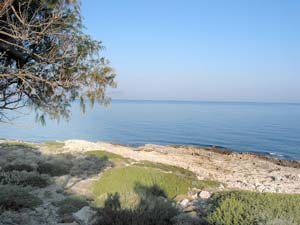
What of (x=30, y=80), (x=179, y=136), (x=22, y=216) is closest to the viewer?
(x=30, y=80)

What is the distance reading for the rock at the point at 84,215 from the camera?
7438 mm

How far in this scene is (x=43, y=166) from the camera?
13.1m

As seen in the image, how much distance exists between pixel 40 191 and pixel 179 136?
40.7 m

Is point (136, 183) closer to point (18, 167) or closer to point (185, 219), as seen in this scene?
point (185, 219)

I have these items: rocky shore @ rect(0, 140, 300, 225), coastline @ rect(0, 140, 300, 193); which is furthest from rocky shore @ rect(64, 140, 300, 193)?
rocky shore @ rect(0, 140, 300, 225)

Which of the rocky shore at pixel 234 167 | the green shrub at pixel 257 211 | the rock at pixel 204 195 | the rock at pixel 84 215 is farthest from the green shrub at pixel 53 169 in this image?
the green shrub at pixel 257 211

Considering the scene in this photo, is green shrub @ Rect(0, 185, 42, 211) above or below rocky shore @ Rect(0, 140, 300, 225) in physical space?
above

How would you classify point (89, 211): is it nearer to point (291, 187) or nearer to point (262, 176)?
point (291, 187)

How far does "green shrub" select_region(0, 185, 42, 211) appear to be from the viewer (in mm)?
7859

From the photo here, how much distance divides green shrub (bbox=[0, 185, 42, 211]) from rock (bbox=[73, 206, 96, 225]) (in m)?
1.38

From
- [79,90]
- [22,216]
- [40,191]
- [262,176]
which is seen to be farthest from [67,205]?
[262,176]

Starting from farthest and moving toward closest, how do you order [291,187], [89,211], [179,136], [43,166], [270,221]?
[179,136] < [291,187] < [43,166] < [89,211] < [270,221]

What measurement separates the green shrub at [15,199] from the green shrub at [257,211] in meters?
4.88

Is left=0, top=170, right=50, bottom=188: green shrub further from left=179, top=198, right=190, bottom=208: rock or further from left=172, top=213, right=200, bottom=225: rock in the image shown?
left=172, top=213, right=200, bottom=225: rock
